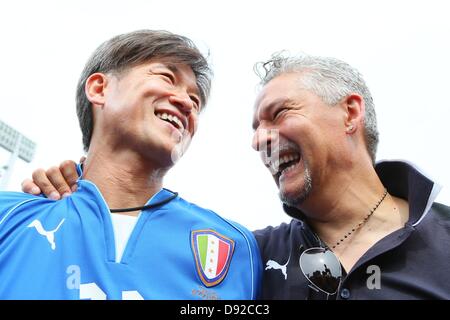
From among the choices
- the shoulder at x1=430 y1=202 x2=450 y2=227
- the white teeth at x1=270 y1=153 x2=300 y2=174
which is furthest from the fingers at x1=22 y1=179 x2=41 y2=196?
the shoulder at x1=430 y1=202 x2=450 y2=227

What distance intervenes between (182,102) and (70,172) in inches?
33.5

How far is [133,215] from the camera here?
2416 millimetres

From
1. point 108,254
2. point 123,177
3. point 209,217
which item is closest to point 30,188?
point 123,177

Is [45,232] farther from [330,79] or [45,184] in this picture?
[330,79]

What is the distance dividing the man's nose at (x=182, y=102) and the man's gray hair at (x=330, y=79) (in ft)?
2.48

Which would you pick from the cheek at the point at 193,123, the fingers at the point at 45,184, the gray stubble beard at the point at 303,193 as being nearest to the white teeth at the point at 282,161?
the gray stubble beard at the point at 303,193

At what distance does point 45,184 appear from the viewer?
8.27 feet

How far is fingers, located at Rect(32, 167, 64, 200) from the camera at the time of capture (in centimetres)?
242

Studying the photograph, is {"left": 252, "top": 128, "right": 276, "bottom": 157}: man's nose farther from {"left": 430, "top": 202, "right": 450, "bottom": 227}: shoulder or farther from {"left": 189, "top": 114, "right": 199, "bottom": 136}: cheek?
{"left": 430, "top": 202, "right": 450, "bottom": 227}: shoulder

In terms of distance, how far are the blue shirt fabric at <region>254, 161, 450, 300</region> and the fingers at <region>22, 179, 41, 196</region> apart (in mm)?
1372

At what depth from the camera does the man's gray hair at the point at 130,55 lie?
3061mm

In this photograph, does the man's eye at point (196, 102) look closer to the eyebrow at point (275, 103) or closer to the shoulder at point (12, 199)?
the eyebrow at point (275, 103)
